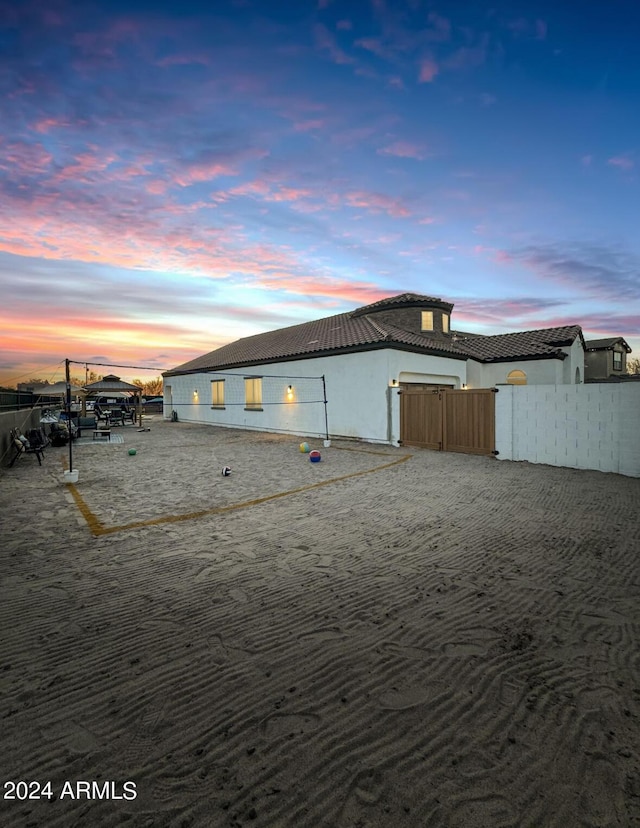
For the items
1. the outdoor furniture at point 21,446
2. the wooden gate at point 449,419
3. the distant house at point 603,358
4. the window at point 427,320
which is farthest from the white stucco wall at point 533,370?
the outdoor furniture at point 21,446

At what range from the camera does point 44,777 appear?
2055mm

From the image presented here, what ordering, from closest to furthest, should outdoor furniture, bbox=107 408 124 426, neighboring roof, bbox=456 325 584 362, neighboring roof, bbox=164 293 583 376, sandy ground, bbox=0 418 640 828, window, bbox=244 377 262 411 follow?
sandy ground, bbox=0 418 640 828 < neighboring roof, bbox=164 293 583 376 < neighboring roof, bbox=456 325 584 362 < window, bbox=244 377 262 411 < outdoor furniture, bbox=107 408 124 426

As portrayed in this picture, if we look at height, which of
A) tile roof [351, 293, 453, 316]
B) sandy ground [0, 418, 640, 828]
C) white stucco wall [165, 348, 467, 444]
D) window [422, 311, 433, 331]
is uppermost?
tile roof [351, 293, 453, 316]

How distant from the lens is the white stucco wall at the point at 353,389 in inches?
608

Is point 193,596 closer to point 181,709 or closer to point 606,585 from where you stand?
point 181,709

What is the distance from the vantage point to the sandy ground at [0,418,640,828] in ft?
6.44

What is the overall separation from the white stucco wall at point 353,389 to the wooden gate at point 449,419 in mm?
657

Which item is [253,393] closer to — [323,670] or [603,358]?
[323,670]

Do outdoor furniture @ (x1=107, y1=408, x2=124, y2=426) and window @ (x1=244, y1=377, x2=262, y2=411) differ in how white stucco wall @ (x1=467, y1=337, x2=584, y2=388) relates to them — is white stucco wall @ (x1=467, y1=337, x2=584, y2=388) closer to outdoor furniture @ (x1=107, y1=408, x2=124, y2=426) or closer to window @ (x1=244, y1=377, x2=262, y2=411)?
window @ (x1=244, y1=377, x2=262, y2=411)

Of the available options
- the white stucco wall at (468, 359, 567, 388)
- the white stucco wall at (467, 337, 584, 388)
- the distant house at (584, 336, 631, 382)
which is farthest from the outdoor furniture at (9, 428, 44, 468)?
the distant house at (584, 336, 631, 382)

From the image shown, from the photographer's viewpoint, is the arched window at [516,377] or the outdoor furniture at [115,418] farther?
the outdoor furniture at [115,418]

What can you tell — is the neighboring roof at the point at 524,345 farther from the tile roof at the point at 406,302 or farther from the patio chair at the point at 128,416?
the patio chair at the point at 128,416

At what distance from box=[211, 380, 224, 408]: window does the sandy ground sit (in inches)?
774

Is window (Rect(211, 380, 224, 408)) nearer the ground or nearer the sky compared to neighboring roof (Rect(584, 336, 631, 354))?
nearer the ground
